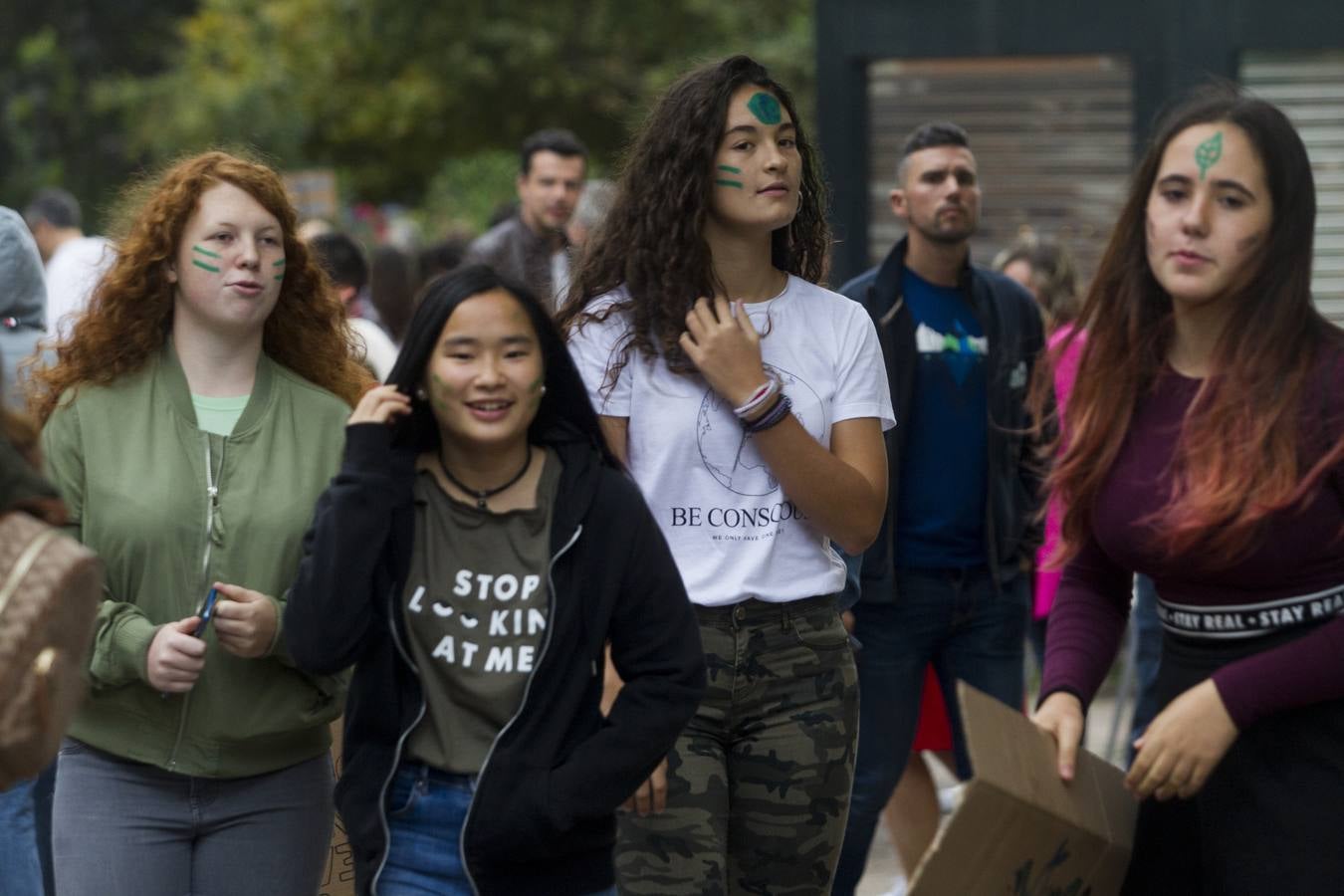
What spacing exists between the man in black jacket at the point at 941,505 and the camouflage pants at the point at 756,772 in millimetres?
1568

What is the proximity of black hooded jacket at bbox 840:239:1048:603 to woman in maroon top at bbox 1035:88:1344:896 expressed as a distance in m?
2.27

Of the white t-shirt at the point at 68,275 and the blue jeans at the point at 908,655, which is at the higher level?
the white t-shirt at the point at 68,275

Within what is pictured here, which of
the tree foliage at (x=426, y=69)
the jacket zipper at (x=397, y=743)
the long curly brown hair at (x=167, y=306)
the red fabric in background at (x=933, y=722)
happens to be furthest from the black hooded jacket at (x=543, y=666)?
the tree foliage at (x=426, y=69)

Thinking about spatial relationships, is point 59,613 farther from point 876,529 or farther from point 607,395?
point 876,529

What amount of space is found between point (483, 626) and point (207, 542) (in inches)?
31.7

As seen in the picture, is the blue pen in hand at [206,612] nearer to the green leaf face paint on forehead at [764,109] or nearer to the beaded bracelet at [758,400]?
the beaded bracelet at [758,400]

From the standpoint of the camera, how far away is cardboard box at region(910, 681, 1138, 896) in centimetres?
287

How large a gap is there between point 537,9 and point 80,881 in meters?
28.6

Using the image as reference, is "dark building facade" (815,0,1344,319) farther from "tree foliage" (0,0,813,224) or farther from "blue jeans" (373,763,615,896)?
"tree foliage" (0,0,813,224)

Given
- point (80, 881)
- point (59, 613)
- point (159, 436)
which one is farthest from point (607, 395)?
point (59, 613)

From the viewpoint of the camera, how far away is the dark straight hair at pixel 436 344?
3.39 metres

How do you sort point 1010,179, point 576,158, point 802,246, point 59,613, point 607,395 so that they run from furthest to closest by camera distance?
point 1010,179, point 576,158, point 802,246, point 607,395, point 59,613

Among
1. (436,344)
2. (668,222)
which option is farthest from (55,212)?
(436,344)

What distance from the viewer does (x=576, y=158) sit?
918 cm
